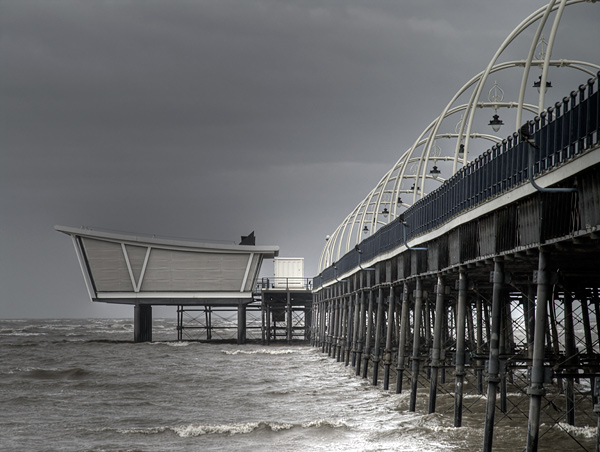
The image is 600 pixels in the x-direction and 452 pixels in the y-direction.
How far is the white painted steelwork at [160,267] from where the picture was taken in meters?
70.1

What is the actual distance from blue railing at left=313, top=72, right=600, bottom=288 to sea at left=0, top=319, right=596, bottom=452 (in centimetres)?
592

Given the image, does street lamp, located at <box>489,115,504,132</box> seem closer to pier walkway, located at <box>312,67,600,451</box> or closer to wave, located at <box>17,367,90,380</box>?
pier walkway, located at <box>312,67,600,451</box>

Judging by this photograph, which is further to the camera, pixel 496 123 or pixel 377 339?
pixel 377 339

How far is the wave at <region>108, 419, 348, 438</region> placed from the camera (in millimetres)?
25375

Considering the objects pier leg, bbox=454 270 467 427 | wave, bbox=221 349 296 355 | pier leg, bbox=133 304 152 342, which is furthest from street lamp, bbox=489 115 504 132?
pier leg, bbox=133 304 152 342

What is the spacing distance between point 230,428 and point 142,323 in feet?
170

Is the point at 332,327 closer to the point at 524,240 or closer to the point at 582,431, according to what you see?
the point at 582,431

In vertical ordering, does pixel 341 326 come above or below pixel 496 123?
below

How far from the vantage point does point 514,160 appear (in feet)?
58.4

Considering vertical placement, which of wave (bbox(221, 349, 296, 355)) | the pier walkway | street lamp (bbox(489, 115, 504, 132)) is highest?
street lamp (bbox(489, 115, 504, 132))

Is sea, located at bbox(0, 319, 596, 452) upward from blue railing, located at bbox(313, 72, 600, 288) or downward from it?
downward

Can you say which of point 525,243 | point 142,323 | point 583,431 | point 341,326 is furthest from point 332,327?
point 525,243

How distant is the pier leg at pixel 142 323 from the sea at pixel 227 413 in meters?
19.7

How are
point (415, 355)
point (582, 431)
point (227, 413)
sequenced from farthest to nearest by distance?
point (227, 413), point (415, 355), point (582, 431)
